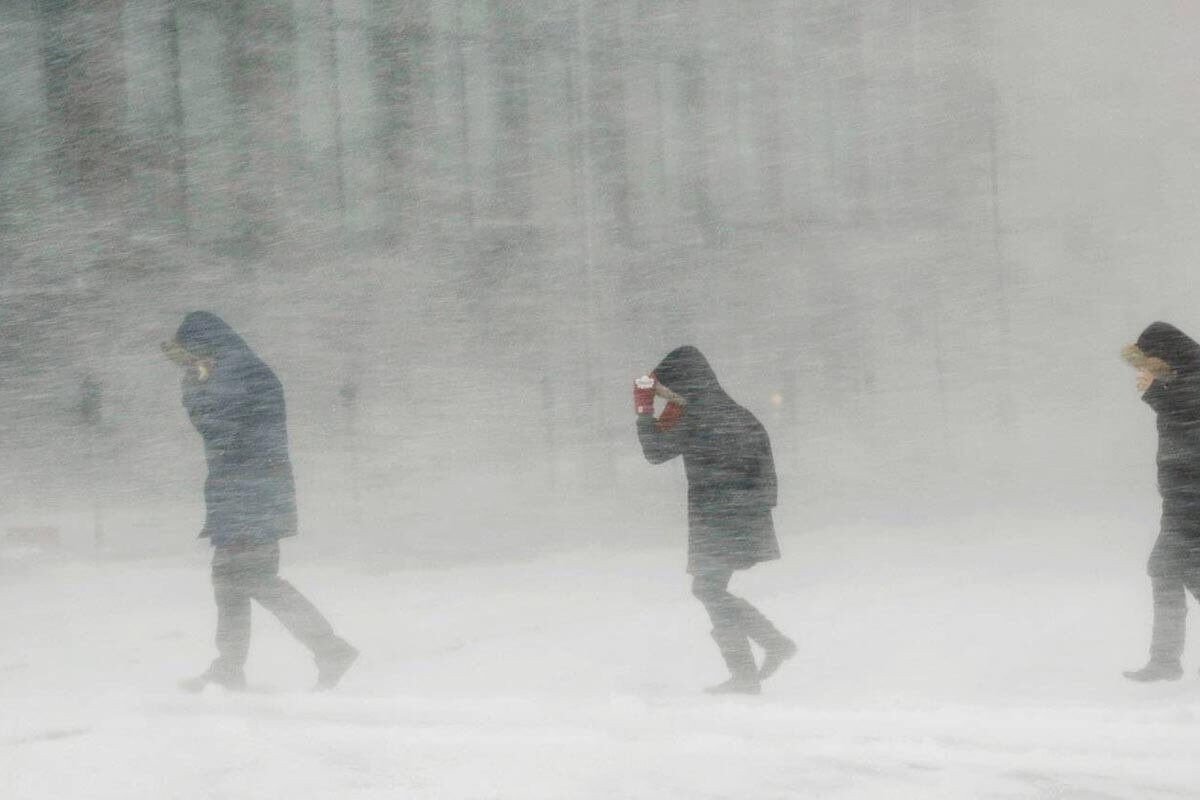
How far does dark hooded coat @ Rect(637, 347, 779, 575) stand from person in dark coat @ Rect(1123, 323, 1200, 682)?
5.44ft

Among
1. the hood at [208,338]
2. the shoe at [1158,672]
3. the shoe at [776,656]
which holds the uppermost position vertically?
the hood at [208,338]

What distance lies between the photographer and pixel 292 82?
1439 cm

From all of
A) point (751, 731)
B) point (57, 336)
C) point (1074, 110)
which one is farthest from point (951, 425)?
point (751, 731)

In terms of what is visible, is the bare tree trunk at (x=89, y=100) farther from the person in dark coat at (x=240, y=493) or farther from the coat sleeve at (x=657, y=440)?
the coat sleeve at (x=657, y=440)

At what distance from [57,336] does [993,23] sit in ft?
47.4

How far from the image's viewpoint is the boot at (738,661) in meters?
5.89

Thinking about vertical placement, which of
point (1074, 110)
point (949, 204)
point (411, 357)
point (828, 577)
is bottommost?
point (828, 577)

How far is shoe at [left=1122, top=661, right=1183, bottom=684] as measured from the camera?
590cm

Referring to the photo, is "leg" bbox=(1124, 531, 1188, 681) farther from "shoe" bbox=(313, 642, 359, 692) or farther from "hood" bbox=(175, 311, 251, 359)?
"hood" bbox=(175, 311, 251, 359)

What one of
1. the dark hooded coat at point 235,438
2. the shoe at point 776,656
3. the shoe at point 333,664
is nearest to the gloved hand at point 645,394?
the shoe at point 776,656

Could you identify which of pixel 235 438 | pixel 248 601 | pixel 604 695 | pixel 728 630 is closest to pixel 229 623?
pixel 248 601

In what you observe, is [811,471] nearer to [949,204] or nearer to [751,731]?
[949,204]

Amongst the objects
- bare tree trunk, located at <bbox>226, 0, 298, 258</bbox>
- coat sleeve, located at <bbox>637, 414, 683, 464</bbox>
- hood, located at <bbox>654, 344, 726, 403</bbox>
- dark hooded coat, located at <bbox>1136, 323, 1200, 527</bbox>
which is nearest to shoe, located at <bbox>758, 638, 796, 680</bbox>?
coat sleeve, located at <bbox>637, 414, 683, 464</bbox>

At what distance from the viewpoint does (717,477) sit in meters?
5.79
